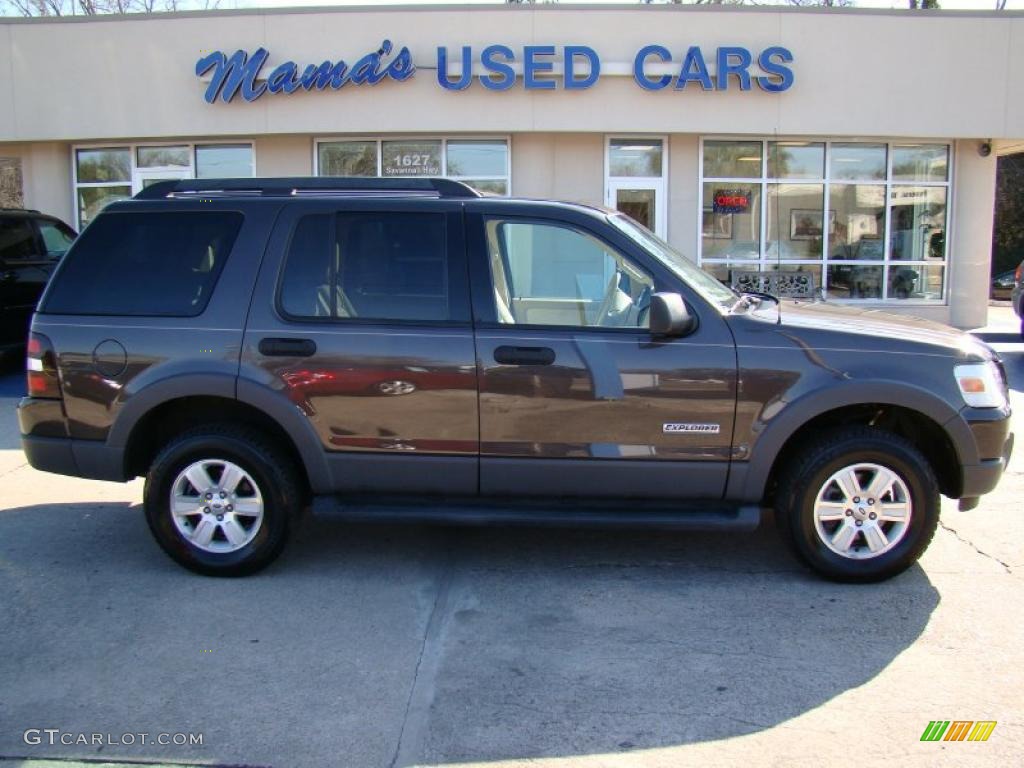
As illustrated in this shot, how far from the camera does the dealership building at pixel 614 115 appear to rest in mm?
13773

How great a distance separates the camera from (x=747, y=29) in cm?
1380

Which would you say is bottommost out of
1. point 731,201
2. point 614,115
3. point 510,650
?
point 510,650

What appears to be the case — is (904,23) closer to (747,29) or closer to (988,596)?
(747,29)

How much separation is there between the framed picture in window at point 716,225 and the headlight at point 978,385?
1083cm

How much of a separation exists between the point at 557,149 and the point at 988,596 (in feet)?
37.7

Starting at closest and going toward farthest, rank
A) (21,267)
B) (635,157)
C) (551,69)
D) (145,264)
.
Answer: (145,264), (21,267), (551,69), (635,157)

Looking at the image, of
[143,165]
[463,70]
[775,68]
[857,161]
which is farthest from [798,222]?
[143,165]

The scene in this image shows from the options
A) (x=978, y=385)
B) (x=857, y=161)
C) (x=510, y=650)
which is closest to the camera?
(x=510, y=650)

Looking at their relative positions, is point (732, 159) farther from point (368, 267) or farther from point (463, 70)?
point (368, 267)

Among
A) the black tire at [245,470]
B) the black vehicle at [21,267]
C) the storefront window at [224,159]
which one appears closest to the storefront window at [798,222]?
the storefront window at [224,159]

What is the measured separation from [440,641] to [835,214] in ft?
43.5

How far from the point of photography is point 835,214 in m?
15.0

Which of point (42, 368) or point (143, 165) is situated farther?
point (143, 165)

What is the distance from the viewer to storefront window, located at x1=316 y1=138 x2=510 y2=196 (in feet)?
47.9
